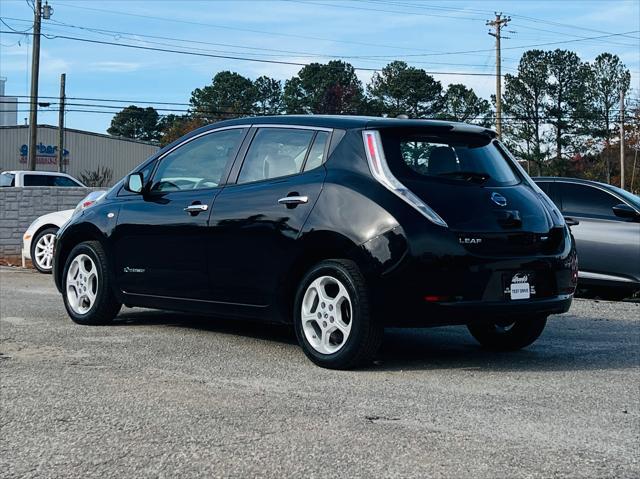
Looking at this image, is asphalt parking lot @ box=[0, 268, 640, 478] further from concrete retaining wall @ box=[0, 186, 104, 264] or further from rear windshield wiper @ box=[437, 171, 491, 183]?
concrete retaining wall @ box=[0, 186, 104, 264]

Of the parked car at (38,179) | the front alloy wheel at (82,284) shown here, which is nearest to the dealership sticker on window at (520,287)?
the front alloy wheel at (82,284)

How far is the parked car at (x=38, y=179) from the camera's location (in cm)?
2595

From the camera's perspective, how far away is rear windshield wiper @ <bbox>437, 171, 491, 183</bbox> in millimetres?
6416

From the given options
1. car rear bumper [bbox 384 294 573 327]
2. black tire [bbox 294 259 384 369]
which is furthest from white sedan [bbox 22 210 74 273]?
car rear bumper [bbox 384 294 573 327]

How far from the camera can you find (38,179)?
86.6ft

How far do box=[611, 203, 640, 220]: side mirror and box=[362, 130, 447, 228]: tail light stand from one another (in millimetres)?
6113

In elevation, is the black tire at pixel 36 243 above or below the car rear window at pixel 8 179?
below

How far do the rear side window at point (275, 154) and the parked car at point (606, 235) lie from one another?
5870 millimetres

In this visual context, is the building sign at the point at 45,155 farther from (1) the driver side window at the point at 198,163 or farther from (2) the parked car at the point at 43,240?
(1) the driver side window at the point at 198,163

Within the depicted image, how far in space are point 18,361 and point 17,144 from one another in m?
63.5

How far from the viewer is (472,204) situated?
6.24m

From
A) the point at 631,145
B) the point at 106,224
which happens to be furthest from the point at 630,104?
the point at 106,224

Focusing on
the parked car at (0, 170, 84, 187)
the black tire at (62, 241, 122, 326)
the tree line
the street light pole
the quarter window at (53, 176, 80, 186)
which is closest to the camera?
the black tire at (62, 241, 122, 326)

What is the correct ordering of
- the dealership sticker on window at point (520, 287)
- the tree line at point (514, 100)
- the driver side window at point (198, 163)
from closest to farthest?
the dealership sticker on window at point (520, 287)
the driver side window at point (198, 163)
the tree line at point (514, 100)
